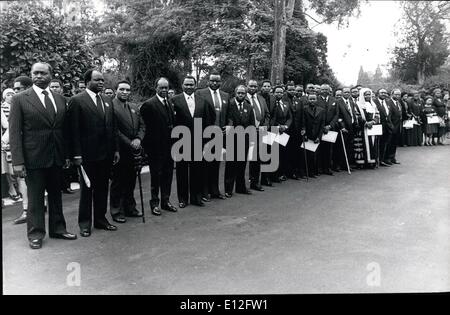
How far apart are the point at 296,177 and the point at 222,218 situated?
3.39 meters

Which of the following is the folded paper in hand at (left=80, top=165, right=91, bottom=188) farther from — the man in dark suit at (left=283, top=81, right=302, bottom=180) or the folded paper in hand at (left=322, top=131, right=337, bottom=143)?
the folded paper in hand at (left=322, top=131, right=337, bottom=143)

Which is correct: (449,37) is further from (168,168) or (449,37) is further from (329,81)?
(329,81)

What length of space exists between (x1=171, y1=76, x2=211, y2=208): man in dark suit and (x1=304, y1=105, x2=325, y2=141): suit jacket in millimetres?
2968

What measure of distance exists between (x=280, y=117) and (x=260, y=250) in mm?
4203

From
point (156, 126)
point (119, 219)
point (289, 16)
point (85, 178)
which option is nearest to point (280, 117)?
point (156, 126)

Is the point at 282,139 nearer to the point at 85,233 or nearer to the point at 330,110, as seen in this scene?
the point at 330,110

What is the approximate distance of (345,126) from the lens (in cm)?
966

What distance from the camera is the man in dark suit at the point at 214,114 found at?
6.93 m

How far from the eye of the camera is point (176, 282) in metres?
3.76

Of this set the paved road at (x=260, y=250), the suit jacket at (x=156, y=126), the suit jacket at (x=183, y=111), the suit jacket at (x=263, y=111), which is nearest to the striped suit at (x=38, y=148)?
the paved road at (x=260, y=250)

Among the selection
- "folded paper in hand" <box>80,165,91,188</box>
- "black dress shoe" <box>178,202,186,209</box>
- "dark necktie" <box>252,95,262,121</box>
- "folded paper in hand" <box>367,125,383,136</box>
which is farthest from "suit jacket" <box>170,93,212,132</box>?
"folded paper in hand" <box>367,125,383,136</box>

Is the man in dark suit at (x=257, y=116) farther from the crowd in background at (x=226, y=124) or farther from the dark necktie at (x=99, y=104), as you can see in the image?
the dark necktie at (x=99, y=104)

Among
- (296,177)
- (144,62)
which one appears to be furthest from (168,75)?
(296,177)

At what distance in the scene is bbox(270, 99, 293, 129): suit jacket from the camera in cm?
823
